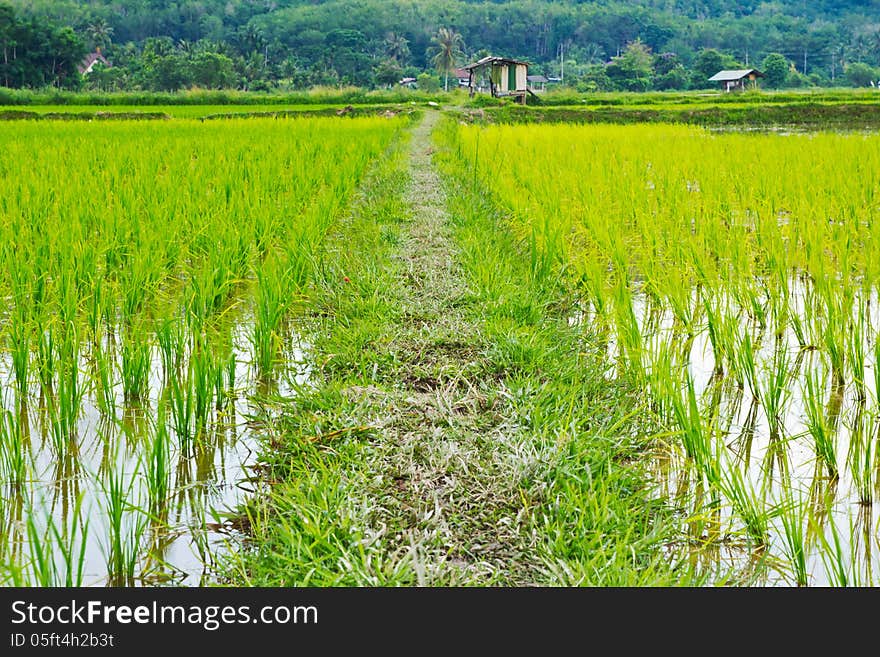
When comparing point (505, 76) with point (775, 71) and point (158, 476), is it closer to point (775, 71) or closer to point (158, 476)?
point (775, 71)

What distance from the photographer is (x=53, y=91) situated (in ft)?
89.5

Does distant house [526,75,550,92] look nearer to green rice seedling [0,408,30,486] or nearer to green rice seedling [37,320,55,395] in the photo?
green rice seedling [37,320,55,395]

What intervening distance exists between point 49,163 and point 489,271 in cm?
495

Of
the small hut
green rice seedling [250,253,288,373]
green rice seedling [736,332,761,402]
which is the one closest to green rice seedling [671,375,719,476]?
green rice seedling [736,332,761,402]

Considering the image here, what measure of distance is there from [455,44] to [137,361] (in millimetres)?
63164

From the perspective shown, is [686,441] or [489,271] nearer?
[686,441]

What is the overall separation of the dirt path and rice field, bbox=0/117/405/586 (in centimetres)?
35

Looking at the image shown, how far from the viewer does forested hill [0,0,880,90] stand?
48312 mm

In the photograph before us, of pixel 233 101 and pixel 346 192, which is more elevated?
pixel 233 101

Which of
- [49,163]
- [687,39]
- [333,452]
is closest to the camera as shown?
[333,452]

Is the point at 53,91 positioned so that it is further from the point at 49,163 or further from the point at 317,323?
the point at 317,323
